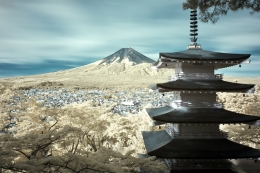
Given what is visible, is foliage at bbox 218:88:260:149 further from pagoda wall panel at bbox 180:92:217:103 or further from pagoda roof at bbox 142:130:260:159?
pagoda wall panel at bbox 180:92:217:103

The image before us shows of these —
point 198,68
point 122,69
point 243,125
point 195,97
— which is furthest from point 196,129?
point 122,69

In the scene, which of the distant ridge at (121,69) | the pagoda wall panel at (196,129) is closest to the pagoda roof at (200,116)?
the pagoda wall panel at (196,129)

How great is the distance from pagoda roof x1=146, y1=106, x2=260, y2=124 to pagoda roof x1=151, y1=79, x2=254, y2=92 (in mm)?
1047

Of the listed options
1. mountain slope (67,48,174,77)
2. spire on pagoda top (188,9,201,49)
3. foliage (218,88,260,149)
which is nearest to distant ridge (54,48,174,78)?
mountain slope (67,48,174,77)

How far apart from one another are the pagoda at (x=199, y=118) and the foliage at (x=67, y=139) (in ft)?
5.69

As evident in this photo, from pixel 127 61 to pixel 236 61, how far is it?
180 m

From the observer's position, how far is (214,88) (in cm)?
1073

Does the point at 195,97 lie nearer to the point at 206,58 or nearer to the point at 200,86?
the point at 200,86

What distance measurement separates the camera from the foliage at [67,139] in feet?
23.3

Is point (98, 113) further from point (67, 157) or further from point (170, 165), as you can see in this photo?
point (67, 157)

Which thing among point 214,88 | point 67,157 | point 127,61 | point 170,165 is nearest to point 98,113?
point 170,165

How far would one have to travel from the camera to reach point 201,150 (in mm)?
10344

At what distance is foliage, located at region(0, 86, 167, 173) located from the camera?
280 inches

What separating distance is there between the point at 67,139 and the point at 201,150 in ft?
27.3
